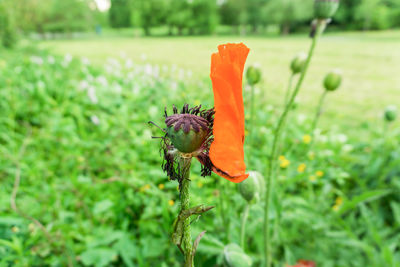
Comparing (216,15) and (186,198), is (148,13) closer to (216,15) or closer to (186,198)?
(216,15)

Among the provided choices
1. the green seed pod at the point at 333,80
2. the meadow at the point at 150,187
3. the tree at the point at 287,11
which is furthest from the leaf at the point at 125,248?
the tree at the point at 287,11

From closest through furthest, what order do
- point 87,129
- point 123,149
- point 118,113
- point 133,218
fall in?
point 133,218 → point 123,149 → point 118,113 → point 87,129

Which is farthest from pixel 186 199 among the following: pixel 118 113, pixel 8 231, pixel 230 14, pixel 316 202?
pixel 230 14

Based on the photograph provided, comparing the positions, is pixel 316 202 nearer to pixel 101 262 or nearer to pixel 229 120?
pixel 101 262

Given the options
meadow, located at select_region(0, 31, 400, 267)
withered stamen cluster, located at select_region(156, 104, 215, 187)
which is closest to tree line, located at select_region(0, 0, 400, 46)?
meadow, located at select_region(0, 31, 400, 267)

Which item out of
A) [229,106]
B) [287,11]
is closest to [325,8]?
[229,106]

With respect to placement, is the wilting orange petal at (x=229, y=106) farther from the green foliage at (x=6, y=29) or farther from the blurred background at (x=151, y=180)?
the green foliage at (x=6, y=29)
